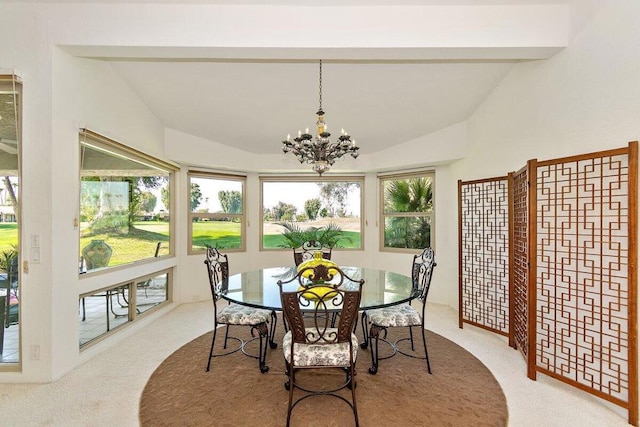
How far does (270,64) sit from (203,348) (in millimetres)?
3049

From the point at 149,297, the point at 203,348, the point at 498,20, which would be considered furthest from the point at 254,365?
the point at 498,20

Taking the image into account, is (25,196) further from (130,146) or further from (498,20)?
(498,20)

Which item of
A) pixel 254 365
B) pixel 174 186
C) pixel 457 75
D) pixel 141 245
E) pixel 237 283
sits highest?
pixel 457 75

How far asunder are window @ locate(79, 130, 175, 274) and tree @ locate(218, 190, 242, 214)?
942 millimetres

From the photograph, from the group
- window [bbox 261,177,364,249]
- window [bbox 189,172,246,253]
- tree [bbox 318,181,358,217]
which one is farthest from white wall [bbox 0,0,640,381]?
tree [bbox 318,181,358,217]

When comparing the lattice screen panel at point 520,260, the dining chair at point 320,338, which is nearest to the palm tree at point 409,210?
the lattice screen panel at point 520,260

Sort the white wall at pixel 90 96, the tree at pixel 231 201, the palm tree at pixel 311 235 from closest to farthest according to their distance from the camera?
the white wall at pixel 90 96, the tree at pixel 231 201, the palm tree at pixel 311 235

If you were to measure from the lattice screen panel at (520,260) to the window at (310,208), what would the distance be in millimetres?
2939

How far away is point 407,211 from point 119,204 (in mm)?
4269

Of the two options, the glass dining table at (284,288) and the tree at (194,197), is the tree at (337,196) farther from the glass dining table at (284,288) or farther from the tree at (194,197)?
the glass dining table at (284,288)

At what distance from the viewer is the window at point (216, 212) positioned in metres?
5.20

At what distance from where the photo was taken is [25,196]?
2621mm

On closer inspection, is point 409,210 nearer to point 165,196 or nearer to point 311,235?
point 311,235

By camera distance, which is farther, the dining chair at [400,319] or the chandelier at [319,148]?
the chandelier at [319,148]
